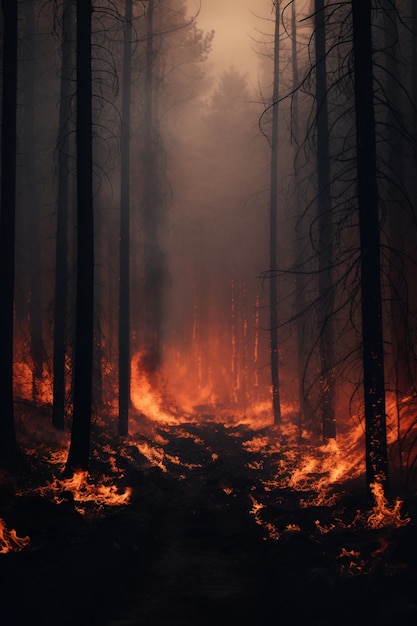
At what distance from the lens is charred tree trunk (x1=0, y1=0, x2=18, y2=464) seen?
1131 centimetres

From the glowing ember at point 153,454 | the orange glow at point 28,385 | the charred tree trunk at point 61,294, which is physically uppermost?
the charred tree trunk at point 61,294

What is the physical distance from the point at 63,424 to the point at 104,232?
45.9 feet

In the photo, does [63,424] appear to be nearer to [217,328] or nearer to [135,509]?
[135,509]

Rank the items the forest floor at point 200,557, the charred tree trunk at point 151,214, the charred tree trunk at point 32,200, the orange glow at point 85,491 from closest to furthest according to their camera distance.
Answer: the forest floor at point 200,557, the orange glow at point 85,491, the charred tree trunk at point 32,200, the charred tree trunk at point 151,214

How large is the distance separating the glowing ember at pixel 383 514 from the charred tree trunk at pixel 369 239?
388 mm

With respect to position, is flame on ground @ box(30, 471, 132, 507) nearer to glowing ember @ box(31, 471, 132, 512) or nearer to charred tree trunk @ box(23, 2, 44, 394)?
glowing ember @ box(31, 471, 132, 512)

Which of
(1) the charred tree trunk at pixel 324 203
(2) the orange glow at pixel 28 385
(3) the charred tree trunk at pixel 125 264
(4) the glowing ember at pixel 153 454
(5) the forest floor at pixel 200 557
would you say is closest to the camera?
(5) the forest floor at pixel 200 557

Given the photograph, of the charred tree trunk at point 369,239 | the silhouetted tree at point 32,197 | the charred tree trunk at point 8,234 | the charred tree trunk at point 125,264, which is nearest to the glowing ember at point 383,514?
the charred tree trunk at point 369,239

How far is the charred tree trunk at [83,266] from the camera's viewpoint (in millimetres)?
10781

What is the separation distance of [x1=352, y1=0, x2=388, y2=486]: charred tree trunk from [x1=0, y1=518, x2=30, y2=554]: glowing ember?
5.47m

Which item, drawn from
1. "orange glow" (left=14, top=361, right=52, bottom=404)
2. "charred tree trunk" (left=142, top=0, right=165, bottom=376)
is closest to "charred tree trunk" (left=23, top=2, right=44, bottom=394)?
"orange glow" (left=14, top=361, right=52, bottom=404)

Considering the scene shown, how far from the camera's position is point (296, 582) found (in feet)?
20.8

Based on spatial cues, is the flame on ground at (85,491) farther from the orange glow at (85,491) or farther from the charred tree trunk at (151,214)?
the charred tree trunk at (151,214)

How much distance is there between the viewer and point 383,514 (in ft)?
26.9
